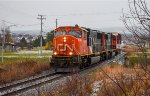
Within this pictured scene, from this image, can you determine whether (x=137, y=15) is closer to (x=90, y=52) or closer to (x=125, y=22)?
(x=125, y=22)

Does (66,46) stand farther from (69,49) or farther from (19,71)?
(19,71)

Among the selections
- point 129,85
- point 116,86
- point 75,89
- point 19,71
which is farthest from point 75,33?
point 129,85

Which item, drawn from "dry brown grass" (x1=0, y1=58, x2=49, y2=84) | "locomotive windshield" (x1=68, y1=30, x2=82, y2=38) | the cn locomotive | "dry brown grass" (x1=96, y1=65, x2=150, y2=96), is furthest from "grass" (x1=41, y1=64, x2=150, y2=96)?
"locomotive windshield" (x1=68, y1=30, x2=82, y2=38)

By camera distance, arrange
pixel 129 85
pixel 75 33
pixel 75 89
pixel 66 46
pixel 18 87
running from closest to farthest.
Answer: pixel 129 85 < pixel 75 89 < pixel 18 87 < pixel 66 46 < pixel 75 33

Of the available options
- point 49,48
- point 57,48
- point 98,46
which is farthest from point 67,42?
point 49,48

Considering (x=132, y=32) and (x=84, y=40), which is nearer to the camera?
(x=132, y=32)

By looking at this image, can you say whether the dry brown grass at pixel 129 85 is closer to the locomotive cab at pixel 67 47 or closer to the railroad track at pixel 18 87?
the railroad track at pixel 18 87

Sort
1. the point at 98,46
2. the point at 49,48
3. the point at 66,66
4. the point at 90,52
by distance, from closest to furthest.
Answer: the point at 66,66 < the point at 90,52 < the point at 98,46 < the point at 49,48

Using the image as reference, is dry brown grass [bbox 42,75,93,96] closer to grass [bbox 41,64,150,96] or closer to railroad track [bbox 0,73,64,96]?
grass [bbox 41,64,150,96]

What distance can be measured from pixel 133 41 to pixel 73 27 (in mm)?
20864

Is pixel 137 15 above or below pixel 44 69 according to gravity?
above

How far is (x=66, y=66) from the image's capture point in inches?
996

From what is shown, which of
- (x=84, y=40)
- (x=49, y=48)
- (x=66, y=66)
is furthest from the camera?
(x=49, y=48)

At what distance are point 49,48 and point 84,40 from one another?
264 feet
